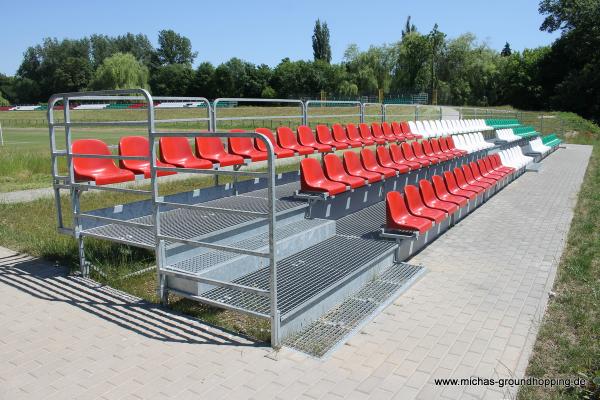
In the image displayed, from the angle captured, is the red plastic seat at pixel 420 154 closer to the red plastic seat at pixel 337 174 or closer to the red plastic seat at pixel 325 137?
the red plastic seat at pixel 325 137

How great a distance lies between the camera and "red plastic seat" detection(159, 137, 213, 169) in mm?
6137

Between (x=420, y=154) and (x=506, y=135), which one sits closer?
(x=420, y=154)

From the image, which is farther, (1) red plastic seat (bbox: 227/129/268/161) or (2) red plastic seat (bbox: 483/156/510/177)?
(2) red plastic seat (bbox: 483/156/510/177)

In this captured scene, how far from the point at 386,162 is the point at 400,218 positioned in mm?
2604

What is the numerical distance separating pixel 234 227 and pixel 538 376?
2985 mm

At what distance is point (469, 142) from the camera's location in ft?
42.4

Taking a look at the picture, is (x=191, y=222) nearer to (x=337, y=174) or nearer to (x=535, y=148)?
(x=337, y=174)

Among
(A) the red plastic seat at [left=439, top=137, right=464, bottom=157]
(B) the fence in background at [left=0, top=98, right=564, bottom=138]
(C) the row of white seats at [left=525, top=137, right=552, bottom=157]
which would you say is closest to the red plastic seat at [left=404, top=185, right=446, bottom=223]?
(B) the fence in background at [left=0, top=98, right=564, bottom=138]

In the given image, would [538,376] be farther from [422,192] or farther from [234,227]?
[422,192]

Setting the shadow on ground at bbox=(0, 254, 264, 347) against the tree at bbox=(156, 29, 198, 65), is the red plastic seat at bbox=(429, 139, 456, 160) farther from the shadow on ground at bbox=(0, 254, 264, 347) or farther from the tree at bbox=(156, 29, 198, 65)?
the tree at bbox=(156, 29, 198, 65)

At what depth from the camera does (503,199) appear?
9.86 m

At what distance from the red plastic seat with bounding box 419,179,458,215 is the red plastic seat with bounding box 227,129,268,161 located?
221 cm

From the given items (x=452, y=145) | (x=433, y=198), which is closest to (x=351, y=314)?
(x=433, y=198)

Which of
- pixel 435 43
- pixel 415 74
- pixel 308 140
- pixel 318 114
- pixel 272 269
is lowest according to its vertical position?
pixel 272 269
